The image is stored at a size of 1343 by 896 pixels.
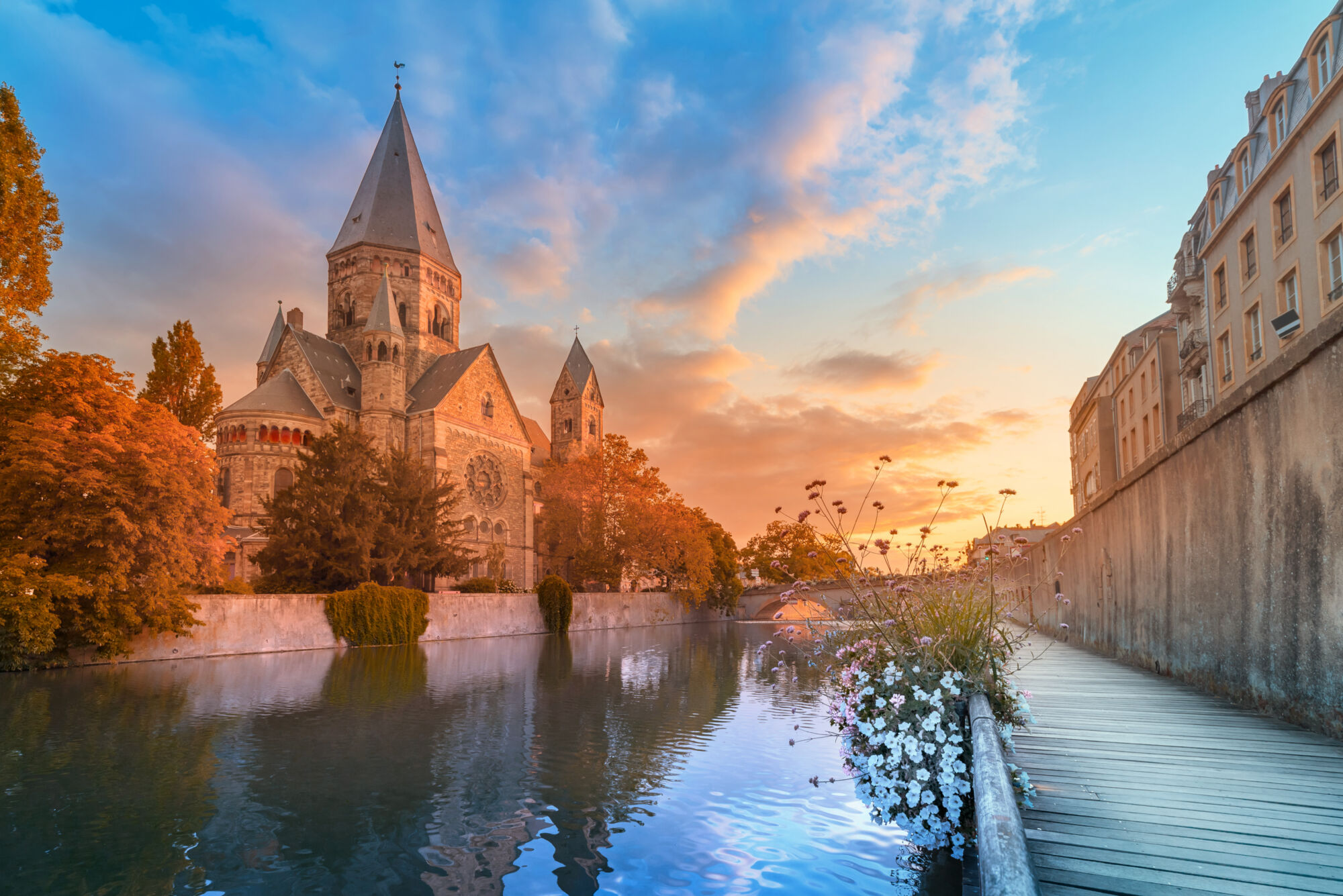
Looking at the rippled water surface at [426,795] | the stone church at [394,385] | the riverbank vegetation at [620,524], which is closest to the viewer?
the rippled water surface at [426,795]

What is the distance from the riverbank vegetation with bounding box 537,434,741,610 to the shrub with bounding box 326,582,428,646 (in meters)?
16.0

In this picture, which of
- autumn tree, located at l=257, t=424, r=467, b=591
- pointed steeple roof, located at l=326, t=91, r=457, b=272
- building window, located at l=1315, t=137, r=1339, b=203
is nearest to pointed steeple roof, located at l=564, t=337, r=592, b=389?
pointed steeple roof, located at l=326, t=91, r=457, b=272

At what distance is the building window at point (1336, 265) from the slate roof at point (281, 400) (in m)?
44.4

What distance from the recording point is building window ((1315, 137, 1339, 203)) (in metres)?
19.9

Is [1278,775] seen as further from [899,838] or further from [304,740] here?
[304,740]

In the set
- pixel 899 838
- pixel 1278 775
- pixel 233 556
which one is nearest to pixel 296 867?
pixel 899 838

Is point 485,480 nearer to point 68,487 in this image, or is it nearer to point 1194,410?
point 68,487

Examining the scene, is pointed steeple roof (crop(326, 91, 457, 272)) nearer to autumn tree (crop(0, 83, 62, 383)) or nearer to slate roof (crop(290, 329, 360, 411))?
slate roof (crop(290, 329, 360, 411))

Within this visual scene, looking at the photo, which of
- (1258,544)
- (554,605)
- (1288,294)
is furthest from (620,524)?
(1258,544)

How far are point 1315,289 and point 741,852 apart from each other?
23220 millimetres

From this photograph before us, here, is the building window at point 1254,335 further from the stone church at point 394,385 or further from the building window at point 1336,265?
the stone church at point 394,385

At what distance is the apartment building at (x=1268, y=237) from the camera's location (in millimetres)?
20344

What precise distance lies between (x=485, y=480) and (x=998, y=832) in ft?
168

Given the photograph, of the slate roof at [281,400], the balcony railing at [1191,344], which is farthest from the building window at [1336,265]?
the slate roof at [281,400]
